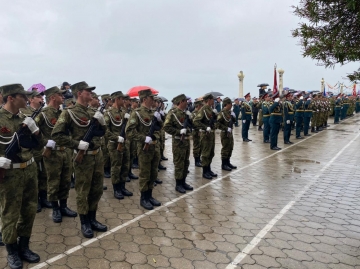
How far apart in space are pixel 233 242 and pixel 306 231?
1.17 m

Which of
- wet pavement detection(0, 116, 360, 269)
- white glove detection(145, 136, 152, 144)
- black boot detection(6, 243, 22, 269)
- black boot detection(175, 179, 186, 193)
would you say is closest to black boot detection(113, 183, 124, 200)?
wet pavement detection(0, 116, 360, 269)

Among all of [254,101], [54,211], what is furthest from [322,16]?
[254,101]

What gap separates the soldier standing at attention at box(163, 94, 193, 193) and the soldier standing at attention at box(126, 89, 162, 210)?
2.03 feet

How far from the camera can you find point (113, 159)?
19.7 feet

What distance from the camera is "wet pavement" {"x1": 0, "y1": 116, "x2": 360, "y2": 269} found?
360 cm

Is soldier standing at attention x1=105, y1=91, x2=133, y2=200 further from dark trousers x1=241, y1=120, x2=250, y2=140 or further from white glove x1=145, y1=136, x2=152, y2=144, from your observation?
dark trousers x1=241, y1=120, x2=250, y2=140

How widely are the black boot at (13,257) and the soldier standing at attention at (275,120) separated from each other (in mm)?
9474

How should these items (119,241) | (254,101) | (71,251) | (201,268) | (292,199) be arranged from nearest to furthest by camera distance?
(201,268) → (71,251) → (119,241) → (292,199) → (254,101)

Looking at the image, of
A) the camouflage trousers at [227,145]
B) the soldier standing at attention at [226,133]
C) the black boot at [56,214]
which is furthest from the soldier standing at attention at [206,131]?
the black boot at [56,214]

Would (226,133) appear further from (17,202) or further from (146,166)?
(17,202)

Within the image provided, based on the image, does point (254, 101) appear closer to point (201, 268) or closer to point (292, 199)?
point (292, 199)

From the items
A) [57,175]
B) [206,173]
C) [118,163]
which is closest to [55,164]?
[57,175]

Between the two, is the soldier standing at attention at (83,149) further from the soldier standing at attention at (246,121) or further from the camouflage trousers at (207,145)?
the soldier standing at attention at (246,121)

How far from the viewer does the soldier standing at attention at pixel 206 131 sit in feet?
23.5
